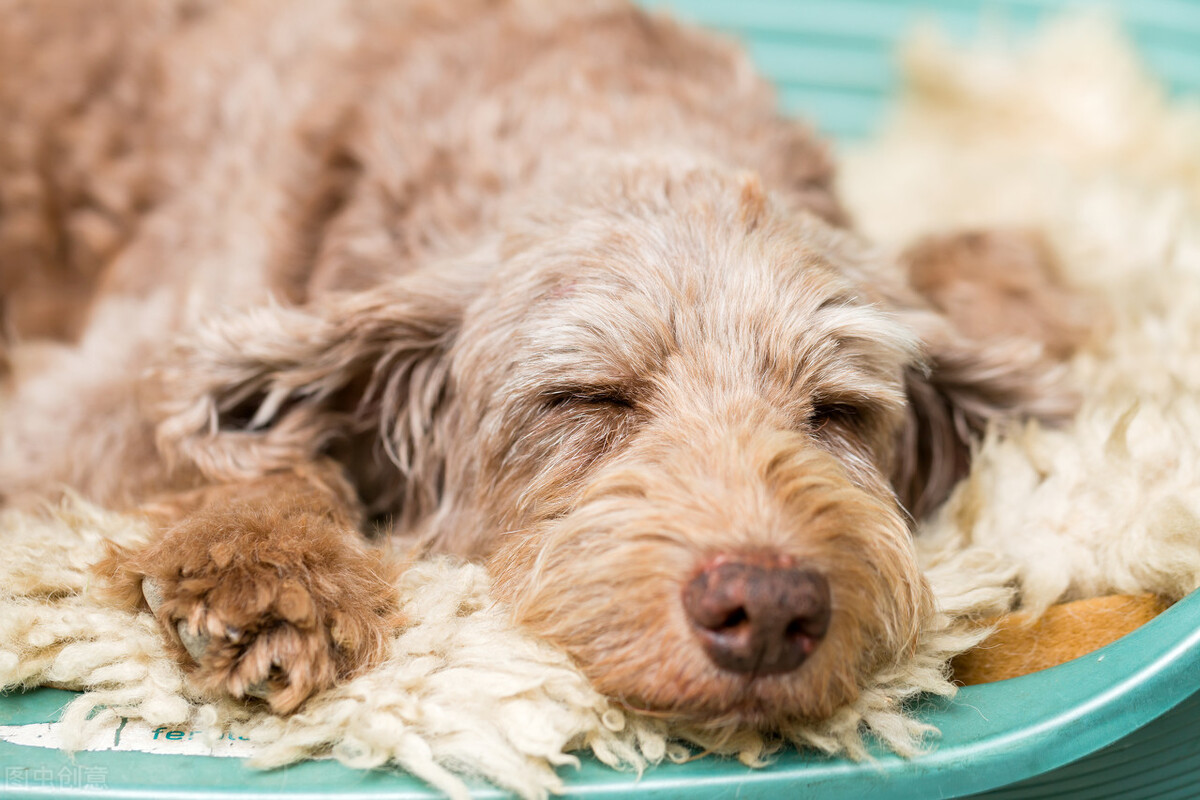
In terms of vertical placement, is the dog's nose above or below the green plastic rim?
above

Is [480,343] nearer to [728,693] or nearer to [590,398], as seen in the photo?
[590,398]

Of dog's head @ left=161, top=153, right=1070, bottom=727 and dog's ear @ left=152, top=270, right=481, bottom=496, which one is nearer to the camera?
dog's head @ left=161, top=153, right=1070, bottom=727

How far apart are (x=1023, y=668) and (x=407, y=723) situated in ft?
3.88

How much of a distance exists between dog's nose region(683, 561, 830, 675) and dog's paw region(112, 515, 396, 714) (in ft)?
2.03

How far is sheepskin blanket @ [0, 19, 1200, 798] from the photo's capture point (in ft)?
5.85

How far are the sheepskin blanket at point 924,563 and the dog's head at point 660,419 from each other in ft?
0.27

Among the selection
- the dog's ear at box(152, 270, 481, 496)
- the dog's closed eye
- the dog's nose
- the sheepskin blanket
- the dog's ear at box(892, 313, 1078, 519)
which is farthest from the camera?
the dog's ear at box(892, 313, 1078, 519)

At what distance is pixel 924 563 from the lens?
2.30 metres

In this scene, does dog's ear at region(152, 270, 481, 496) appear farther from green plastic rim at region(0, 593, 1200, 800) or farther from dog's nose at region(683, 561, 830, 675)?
dog's nose at region(683, 561, 830, 675)

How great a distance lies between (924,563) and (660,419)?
67cm

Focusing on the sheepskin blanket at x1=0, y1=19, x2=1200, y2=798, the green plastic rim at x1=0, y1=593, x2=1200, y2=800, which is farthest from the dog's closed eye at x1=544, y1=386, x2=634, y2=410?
the green plastic rim at x1=0, y1=593, x2=1200, y2=800

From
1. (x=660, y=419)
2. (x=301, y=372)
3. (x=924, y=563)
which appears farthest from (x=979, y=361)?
(x=301, y=372)

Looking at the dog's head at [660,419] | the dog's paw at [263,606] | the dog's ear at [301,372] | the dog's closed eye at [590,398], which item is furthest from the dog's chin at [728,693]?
the dog's ear at [301,372]

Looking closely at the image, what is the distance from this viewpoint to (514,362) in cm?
226
